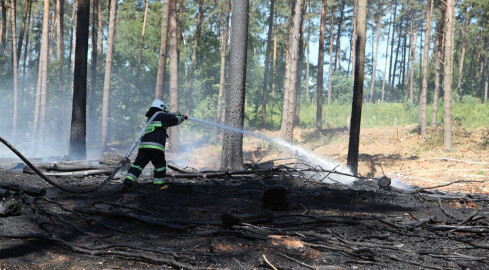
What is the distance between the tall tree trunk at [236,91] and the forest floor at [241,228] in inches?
41.3

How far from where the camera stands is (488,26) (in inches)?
1812

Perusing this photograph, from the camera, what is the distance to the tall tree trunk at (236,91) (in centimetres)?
1043

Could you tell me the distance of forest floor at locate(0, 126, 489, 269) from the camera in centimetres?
419

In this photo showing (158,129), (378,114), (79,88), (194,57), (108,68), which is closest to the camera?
(158,129)

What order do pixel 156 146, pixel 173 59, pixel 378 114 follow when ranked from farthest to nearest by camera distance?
pixel 378 114 < pixel 173 59 < pixel 156 146

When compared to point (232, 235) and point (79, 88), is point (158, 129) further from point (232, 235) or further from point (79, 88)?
point (79, 88)

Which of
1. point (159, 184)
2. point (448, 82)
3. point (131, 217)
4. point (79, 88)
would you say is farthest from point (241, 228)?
point (448, 82)

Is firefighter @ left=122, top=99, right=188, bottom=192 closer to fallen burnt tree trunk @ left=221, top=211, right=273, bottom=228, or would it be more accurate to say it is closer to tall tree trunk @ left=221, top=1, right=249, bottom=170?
tall tree trunk @ left=221, top=1, right=249, bottom=170

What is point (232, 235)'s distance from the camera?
4.94m

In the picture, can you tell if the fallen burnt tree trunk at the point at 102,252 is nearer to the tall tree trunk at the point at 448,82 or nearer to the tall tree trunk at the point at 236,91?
the tall tree trunk at the point at 236,91

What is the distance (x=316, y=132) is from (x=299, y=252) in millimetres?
24590

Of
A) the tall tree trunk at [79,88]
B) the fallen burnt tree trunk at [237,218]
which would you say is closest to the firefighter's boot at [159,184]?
the fallen burnt tree trunk at [237,218]

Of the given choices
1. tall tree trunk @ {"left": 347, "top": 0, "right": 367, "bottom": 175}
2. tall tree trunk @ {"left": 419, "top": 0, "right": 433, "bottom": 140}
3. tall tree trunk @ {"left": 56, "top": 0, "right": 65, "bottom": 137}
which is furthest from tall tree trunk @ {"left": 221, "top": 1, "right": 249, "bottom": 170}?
tall tree trunk @ {"left": 56, "top": 0, "right": 65, "bottom": 137}

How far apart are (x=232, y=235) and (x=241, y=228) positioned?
0.15m
